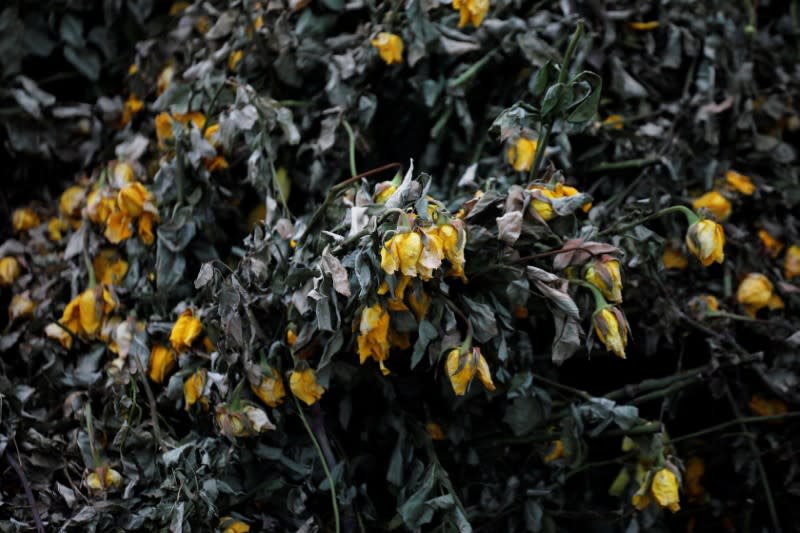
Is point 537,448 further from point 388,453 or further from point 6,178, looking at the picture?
point 6,178

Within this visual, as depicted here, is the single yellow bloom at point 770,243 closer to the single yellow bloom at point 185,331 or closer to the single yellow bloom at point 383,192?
the single yellow bloom at point 383,192

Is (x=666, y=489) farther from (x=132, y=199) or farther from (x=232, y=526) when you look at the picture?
(x=132, y=199)

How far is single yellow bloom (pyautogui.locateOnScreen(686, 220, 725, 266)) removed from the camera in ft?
3.89

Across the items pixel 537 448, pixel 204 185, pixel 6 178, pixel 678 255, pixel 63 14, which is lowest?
pixel 537 448

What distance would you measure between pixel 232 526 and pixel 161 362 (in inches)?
11.0

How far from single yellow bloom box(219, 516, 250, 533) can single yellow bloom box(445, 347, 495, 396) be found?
367mm

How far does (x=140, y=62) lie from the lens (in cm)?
173

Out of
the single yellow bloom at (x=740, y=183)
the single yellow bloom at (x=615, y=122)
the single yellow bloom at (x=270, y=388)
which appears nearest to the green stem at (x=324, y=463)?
the single yellow bloom at (x=270, y=388)

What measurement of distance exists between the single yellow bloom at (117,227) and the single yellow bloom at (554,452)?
753mm

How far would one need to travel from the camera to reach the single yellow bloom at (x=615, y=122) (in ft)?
5.28

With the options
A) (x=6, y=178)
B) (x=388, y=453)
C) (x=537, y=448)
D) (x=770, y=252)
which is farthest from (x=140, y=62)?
(x=770, y=252)

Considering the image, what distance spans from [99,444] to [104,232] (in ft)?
1.15

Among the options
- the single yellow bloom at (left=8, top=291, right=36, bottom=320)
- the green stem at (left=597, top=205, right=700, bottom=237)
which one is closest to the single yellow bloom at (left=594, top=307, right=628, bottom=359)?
the green stem at (left=597, top=205, right=700, bottom=237)

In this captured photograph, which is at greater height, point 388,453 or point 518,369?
point 518,369
